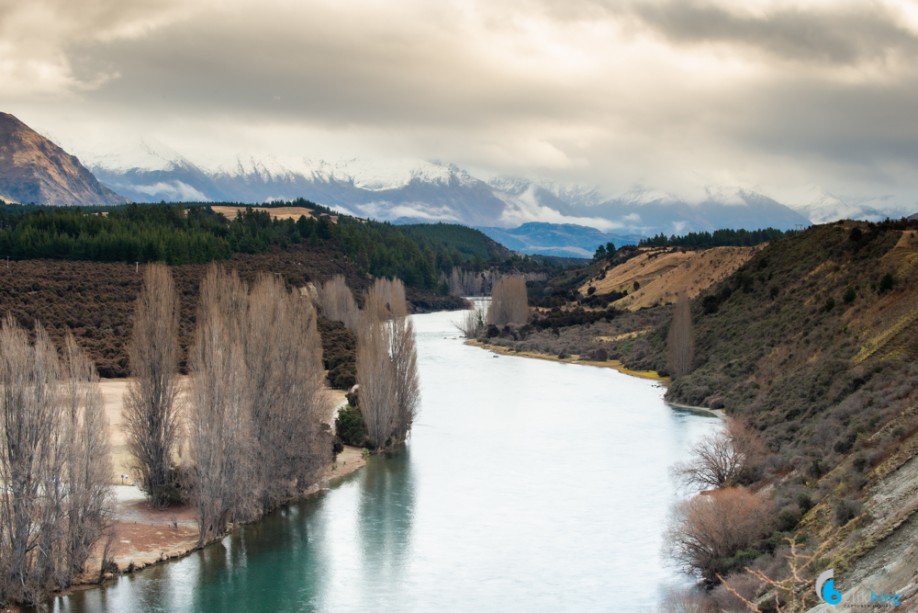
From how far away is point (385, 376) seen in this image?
47656mm

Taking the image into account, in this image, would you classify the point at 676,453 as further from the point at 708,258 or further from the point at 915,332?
the point at 708,258

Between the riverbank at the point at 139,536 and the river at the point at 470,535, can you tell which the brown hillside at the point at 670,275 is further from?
the riverbank at the point at 139,536

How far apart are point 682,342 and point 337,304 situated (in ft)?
144

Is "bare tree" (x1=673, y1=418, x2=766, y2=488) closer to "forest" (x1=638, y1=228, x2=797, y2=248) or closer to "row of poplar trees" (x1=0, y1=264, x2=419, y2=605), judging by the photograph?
"row of poplar trees" (x1=0, y1=264, x2=419, y2=605)

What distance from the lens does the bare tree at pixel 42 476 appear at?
86.1ft

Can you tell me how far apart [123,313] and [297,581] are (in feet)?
146

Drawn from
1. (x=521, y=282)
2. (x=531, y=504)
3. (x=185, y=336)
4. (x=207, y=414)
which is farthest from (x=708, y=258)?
(x=207, y=414)

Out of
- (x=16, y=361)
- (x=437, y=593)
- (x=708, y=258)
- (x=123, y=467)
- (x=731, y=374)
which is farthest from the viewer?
(x=708, y=258)

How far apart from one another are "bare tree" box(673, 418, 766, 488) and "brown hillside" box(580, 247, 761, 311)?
61.1m

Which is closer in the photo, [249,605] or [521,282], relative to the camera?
[249,605]

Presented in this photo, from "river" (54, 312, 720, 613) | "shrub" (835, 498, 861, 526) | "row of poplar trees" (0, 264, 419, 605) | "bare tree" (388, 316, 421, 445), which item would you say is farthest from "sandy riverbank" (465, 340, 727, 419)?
"shrub" (835, 498, 861, 526)

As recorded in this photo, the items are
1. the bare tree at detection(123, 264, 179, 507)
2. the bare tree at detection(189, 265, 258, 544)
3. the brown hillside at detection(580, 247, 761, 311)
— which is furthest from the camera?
the brown hillside at detection(580, 247, 761, 311)

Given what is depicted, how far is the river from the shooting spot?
28.2 meters

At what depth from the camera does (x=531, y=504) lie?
38.2 meters
